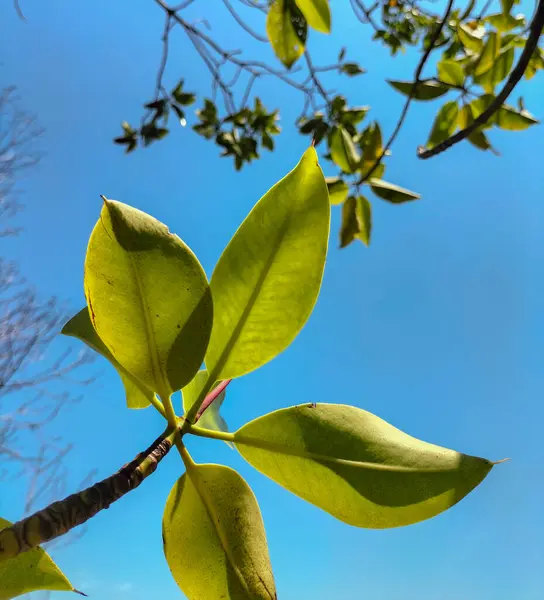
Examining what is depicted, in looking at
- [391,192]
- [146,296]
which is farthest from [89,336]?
[391,192]

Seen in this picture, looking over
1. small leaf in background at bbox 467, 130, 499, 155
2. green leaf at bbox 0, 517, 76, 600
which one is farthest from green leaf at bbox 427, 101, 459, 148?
green leaf at bbox 0, 517, 76, 600

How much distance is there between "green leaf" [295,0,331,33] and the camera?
0.96 metres

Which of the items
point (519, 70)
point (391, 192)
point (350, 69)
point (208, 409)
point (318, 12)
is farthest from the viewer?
point (350, 69)

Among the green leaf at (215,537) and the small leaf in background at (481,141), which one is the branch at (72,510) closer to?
the green leaf at (215,537)

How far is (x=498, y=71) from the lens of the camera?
Result: 1092 millimetres

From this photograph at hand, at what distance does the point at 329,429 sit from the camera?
43cm

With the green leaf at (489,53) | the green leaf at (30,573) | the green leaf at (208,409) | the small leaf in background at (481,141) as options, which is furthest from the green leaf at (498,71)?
the green leaf at (30,573)

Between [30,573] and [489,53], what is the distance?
115 centimetres

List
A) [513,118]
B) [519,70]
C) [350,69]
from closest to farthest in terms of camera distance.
Result: [519,70] → [513,118] → [350,69]

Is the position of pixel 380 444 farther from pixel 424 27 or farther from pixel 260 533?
pixel 424 27

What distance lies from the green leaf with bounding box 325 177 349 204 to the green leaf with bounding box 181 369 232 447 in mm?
681

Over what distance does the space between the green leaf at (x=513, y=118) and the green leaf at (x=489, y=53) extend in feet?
0.46

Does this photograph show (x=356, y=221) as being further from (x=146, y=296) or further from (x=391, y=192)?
(x=146, y=296)

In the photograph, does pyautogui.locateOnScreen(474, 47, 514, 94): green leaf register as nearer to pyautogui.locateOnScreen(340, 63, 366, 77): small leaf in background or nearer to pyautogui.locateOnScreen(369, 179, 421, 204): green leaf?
pyautogui.locateOnScreen(369, 179, 421, 204): green leaf
